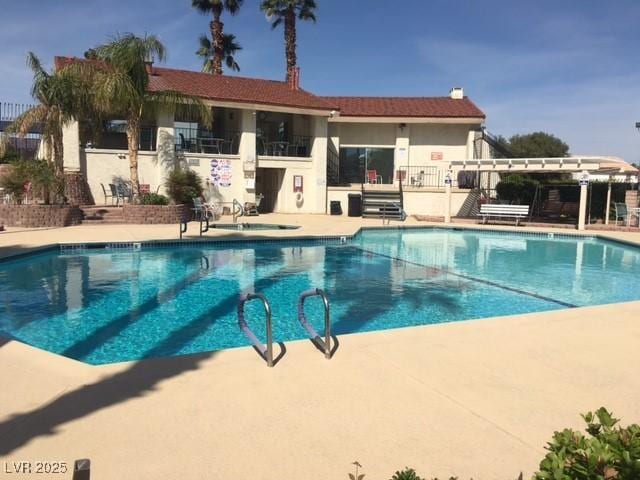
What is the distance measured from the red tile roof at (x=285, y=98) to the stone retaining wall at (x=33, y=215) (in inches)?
297

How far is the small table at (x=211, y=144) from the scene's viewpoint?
22281mm

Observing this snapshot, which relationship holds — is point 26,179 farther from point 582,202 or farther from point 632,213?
point 632,213

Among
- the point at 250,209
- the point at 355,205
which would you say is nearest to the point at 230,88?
the point at 250,209

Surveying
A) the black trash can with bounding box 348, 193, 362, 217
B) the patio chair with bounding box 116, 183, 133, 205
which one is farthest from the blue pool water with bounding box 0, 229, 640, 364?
the black trash can with bounding box 348, 193, 362, 217

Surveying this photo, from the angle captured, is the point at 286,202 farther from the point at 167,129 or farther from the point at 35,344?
the point at 35,344

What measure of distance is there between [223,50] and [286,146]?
12474mm

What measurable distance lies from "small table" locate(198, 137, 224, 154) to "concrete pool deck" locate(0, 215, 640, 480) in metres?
18.4

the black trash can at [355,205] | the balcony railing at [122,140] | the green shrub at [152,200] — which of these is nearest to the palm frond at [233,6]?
the balcony railing at [122,140]

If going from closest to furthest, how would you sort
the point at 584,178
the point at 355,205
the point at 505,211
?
the point at 584,178
the point at 505,211
the point at 355,205

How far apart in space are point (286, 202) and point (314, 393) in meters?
20.7

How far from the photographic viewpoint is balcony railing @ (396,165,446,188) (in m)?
26.0

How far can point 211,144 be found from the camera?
74.8ft

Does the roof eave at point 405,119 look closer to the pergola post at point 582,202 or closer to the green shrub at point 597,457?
the pergola post at point 582,202

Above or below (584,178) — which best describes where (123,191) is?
below
